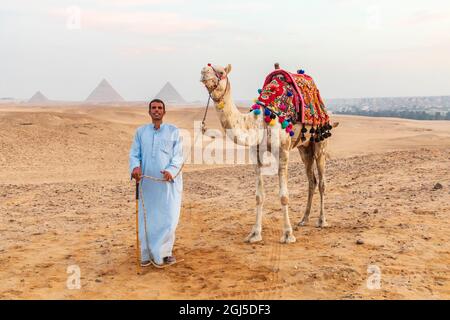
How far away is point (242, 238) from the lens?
650 centimetres

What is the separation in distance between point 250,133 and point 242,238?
1610 millimetres

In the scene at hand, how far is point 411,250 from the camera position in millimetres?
5551

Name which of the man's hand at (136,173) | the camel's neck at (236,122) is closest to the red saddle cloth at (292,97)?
the camel's neck at (236,122)

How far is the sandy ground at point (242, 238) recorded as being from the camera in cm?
463

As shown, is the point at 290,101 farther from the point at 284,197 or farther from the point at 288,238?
the point at 288,238

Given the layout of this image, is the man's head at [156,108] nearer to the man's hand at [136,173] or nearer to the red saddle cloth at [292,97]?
the man's hand at [136,173]

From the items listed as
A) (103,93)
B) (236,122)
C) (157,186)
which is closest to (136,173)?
(157,186)

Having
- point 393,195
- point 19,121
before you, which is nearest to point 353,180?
point 393,195

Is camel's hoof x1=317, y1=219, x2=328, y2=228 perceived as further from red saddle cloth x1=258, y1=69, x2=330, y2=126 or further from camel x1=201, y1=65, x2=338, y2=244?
red saddle cloth x1=258, y1=69, x2=330, y2=126

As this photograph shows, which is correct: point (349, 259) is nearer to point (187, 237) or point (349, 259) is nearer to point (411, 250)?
point (411, 250)

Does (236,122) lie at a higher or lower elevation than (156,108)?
lower

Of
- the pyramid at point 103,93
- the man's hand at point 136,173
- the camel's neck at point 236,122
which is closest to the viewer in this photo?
the man's hand at point 136,173

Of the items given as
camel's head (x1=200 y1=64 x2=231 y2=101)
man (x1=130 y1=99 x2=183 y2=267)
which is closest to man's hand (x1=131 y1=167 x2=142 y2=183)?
man (x1=130 y1=99 x2=183 y2=267)

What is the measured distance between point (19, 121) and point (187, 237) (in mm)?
17225
